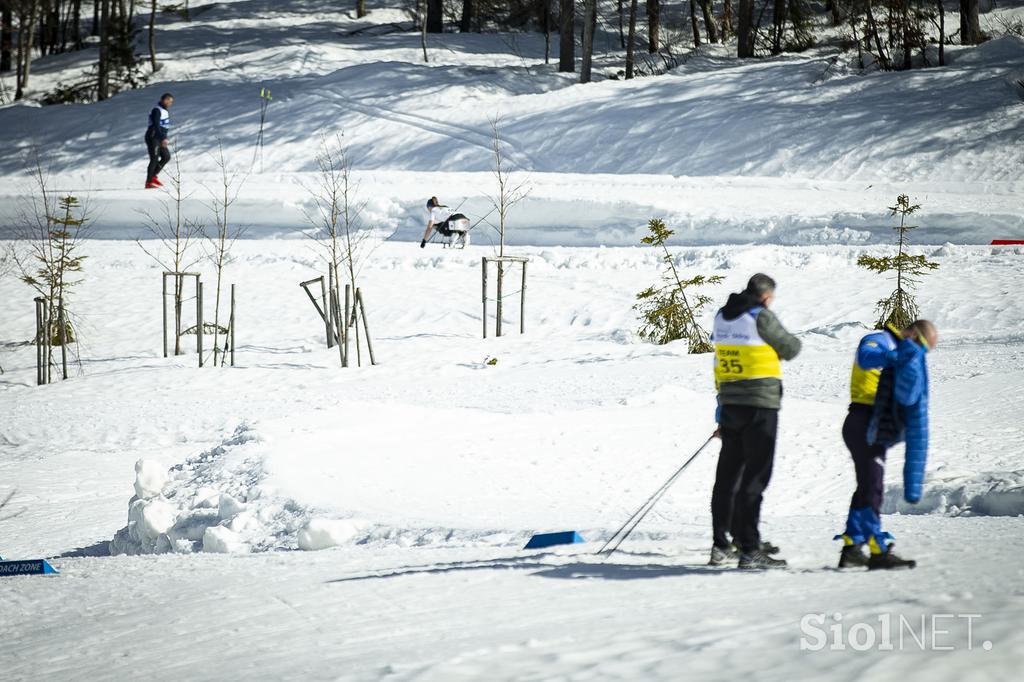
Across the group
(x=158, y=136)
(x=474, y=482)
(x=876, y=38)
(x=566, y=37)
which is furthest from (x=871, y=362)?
(x=566, y=37)

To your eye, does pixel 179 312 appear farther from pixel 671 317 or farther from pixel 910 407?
pixel 910 407

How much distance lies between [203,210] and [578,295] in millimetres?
9877

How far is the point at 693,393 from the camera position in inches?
466

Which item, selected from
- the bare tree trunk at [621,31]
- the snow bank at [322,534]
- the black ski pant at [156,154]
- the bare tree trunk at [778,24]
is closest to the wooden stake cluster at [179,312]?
the black ski pant at [156,154]

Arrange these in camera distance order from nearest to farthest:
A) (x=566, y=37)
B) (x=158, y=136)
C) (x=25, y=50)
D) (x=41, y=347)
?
(x=41, y=347)
(x=158, y=136)
(x=566, y=37)
(x=25, y=50)

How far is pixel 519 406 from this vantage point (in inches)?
486

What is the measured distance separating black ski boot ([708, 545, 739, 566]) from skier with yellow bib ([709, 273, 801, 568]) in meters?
0.10

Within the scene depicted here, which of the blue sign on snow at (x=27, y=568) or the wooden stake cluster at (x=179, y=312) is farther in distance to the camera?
the wooden stake cluster at (x=179, y=312)

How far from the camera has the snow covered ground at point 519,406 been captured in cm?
488

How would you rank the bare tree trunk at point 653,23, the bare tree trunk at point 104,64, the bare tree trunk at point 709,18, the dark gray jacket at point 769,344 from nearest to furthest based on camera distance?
the dark gray jacket at point 769,344 < the bare tree trunk at point 104,64 < the bare tree trunk at point 653,23 < the bare tree trunk at point 709,18

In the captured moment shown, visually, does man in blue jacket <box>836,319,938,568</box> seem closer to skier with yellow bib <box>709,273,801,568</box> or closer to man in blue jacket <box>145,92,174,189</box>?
skier with yellow bib <box>709,273,801,568</box>

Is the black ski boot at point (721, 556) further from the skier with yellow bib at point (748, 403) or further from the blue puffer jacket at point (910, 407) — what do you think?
the blue puffer jacket at point (910, 407)

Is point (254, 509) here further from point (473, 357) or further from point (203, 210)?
point (203, 210)

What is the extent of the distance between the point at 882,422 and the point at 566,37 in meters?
29.7
